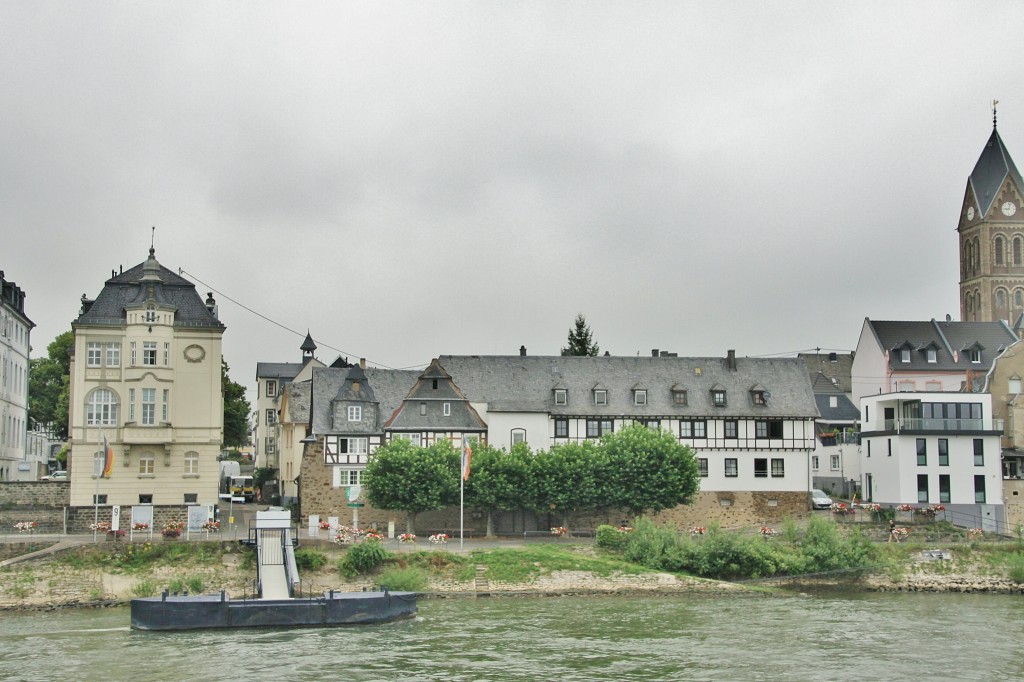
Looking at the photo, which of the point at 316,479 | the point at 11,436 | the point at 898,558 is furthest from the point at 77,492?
the point at 898,558

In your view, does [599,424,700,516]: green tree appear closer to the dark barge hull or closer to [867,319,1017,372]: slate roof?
the dark barge hull

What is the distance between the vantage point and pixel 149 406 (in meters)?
64.1

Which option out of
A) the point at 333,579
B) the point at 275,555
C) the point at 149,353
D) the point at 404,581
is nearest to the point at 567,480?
the point at 404,581

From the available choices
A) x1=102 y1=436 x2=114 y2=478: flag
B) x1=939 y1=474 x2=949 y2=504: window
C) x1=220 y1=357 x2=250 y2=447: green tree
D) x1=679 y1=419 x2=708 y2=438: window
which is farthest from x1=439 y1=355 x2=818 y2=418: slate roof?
x1=220 y1=357 x2=250 y2=447: green tree

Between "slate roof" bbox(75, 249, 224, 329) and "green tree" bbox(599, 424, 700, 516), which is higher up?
"slate roof" bbox(75, 249, 224, 329)

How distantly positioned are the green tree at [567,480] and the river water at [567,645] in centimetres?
1261

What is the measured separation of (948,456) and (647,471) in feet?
62.6

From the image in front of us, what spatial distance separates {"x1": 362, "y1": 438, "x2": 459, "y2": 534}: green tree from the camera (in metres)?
62.8

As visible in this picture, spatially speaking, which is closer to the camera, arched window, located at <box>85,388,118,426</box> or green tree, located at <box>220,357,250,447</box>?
arched window, located at <box>85,388,118,426</box>

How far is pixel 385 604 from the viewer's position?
152ft

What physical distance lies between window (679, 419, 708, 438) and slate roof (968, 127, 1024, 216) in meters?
58.4

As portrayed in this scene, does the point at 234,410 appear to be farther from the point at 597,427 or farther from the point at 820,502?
the point at 820,502

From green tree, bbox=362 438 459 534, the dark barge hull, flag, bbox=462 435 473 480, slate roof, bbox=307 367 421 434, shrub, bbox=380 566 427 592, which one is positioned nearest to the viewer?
the dark barge hull

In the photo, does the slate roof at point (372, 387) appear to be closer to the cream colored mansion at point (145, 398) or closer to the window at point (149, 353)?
the cream colored mansion at point (145, 398)
